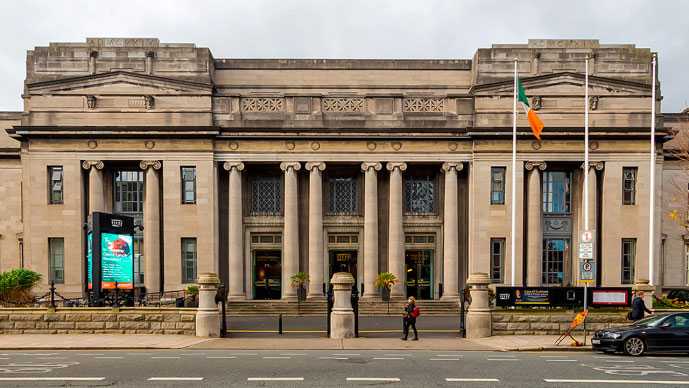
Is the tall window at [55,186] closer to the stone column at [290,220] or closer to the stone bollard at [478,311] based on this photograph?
the stone column at [290,220]

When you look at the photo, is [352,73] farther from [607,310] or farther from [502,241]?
[607,310]

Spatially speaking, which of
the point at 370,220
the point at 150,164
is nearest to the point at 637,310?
the point at 370,220

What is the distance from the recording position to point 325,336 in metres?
22.5

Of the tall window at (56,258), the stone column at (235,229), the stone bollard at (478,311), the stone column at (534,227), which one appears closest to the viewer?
the stone bollard at (478,311)

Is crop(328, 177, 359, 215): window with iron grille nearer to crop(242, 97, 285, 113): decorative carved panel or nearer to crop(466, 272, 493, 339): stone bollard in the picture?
crop(242, 97, 285, 113): decorative carved panel

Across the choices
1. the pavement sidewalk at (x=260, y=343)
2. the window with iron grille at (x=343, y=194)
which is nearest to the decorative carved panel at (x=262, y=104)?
the window with iron grille at (x=343, y=194)

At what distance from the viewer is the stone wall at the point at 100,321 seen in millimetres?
22266

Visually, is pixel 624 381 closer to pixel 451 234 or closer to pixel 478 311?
pixel 478 311

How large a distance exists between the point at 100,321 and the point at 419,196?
2156 centimetres

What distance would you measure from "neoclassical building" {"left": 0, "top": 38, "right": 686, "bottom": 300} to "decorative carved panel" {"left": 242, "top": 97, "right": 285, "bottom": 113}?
6 cm

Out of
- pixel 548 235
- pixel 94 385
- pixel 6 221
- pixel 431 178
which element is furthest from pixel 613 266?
pixel 6 221

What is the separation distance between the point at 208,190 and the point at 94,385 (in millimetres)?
23064

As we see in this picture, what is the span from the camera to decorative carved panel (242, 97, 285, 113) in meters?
35.4

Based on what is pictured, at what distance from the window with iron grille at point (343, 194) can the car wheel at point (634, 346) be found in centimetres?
2169
